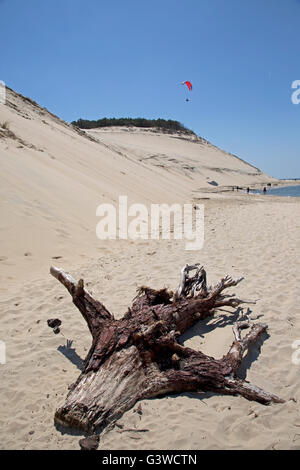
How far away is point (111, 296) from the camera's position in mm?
4195

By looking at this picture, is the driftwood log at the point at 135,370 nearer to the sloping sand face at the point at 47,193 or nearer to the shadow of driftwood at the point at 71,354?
the shadow of driftwood at the point at 71,354

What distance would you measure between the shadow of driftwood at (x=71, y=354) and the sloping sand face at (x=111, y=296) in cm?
1

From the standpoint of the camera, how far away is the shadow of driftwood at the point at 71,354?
276cm

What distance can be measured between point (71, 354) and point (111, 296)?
1.35 m

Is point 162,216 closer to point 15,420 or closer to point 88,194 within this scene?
point 88,194

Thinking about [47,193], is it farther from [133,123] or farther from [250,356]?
[133,123]

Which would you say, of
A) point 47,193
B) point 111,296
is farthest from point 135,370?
point 47,193

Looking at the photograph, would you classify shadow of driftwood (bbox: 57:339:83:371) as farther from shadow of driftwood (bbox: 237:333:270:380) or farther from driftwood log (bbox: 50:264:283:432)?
shadow of driftwood (bbox: 237:333:270:380)

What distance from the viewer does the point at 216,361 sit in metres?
2.38

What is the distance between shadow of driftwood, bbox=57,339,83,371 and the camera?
2.76 m

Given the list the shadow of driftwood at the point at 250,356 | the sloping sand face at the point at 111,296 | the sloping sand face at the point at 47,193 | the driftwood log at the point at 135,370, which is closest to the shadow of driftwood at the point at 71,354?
the sloping sand face at the point at 111,296

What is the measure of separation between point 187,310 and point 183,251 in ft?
11.1
